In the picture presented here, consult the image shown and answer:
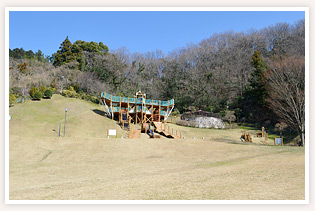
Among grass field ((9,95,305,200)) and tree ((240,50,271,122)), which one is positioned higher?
tree ((240,50,271,122))

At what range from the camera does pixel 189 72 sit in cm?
4462

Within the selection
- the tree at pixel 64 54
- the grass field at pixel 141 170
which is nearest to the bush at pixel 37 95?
the grass field at pixel 141 170

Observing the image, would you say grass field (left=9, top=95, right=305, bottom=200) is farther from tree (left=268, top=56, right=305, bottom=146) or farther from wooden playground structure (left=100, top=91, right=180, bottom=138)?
tree (left=268, top=56, right=305, bottom=146)

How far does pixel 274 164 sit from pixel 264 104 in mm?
25118

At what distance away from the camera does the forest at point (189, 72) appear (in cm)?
3606

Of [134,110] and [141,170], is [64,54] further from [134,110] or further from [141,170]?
[141,170]

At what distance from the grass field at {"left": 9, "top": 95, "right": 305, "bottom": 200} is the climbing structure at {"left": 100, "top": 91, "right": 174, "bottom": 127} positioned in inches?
220

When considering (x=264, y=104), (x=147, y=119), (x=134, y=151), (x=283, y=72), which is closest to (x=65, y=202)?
(x=134, y=151)

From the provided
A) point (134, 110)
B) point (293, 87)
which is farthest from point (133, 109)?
point (293, 87)

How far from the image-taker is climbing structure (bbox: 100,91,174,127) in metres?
27.7

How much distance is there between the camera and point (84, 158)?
14.1 metres

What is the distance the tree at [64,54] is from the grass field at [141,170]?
27931mm

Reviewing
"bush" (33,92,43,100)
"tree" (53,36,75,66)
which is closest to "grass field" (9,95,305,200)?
"bush" (33,92,43,100)

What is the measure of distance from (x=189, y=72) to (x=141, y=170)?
3529 centimetres
